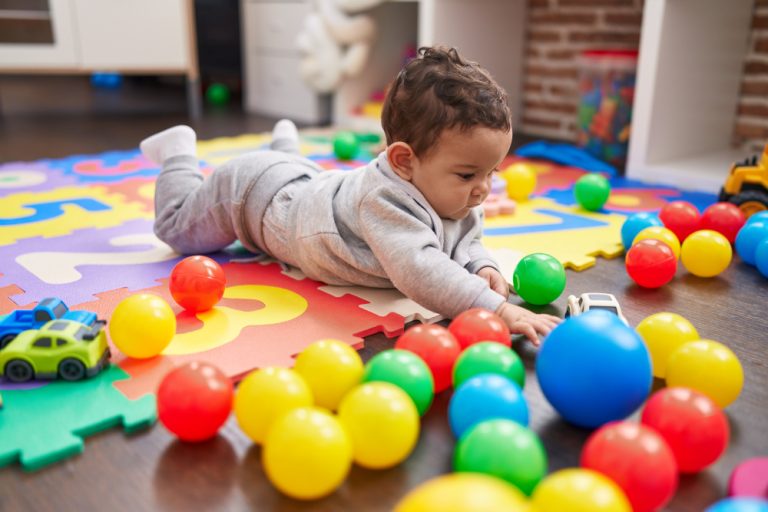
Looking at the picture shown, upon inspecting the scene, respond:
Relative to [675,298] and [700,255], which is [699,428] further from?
[700,255]

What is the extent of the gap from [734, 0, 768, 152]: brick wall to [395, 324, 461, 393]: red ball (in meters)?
1.78

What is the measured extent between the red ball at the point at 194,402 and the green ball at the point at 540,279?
0.52m

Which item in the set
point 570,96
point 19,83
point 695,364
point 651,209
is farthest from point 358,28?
point 19,83

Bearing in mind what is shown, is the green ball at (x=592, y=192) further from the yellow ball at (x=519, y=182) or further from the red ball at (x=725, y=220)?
the red ball at (x=725, y=220)

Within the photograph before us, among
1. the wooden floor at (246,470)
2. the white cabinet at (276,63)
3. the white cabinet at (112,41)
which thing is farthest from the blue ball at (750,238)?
the white cabinet at (112,41)

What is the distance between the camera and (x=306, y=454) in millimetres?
562

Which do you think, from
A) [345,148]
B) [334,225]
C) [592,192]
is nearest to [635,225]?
[592,192]

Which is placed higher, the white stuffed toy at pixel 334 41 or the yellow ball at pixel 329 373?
the white stuffed toy at pixel 334 41

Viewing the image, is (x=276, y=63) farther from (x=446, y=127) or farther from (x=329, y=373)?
(x=329, y=373)

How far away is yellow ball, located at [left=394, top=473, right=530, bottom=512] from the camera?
16.8 inches

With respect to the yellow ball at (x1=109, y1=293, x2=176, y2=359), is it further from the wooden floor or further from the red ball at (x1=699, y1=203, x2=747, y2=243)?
the red ball at (x1=699, y1=203, x2=747, y2=243)

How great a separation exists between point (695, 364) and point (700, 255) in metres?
0.51

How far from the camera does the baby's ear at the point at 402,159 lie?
989 mm

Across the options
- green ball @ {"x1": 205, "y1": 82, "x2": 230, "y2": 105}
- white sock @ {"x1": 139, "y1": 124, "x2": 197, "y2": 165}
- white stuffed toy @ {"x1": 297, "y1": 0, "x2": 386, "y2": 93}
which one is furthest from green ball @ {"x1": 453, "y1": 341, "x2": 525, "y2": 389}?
green ball @ {"x1": 205, "y1": 82, "x2": 230, "y2": 105}
